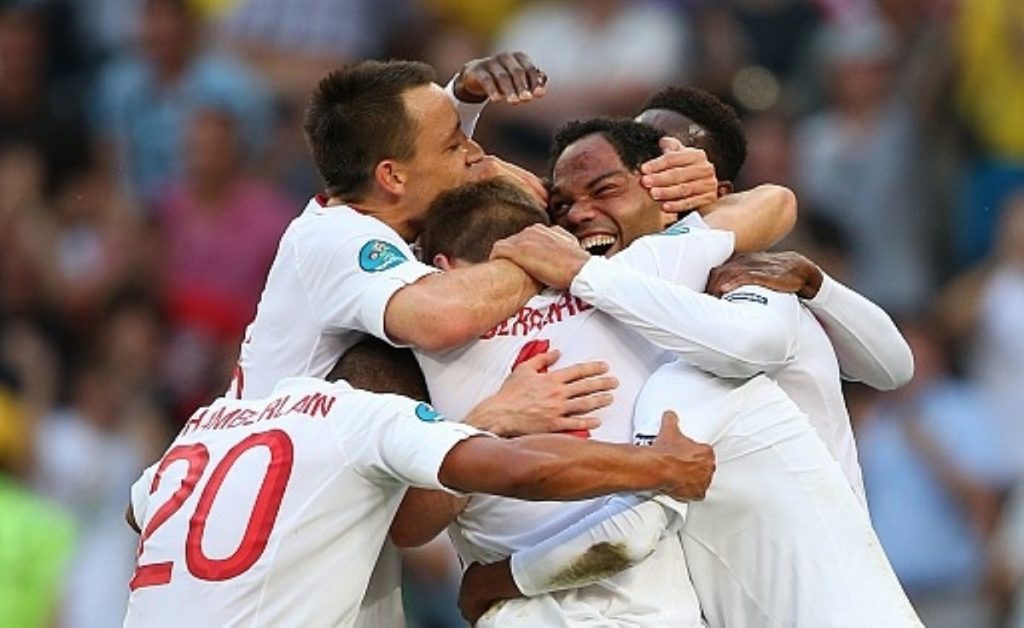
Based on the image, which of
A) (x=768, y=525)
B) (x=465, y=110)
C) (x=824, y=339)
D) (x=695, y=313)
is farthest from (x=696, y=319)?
(x=465, y=110)

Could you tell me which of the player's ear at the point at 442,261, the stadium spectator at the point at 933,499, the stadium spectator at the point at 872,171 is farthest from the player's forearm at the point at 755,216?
the stadium spectator at the point at 872,171

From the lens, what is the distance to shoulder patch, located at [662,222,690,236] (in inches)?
266

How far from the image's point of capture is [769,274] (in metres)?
6.67

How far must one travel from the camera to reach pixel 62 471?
12734mm

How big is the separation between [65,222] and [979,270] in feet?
16.8

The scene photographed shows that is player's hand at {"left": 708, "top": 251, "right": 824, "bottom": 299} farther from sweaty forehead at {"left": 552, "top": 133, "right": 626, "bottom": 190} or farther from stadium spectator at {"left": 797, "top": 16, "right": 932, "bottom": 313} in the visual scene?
stadium spectator at {"left": 797, "top": 16, "right": 932, "bottom": 313}

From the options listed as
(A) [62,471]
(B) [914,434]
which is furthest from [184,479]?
(A) [62,471]

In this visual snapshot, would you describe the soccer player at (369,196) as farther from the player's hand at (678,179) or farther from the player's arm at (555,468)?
the player's arm at (555,468)

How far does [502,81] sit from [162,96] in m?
6.68

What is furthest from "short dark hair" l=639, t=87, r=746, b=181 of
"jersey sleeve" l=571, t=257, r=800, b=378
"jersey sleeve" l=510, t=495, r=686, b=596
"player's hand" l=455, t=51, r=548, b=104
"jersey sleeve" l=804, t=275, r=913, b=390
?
"jersey sleeve" l=510, t=495, r=686, b=596

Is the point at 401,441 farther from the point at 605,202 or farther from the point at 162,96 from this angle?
the point at 162,96

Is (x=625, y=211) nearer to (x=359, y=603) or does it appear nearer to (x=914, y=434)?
(x=359, y=603)

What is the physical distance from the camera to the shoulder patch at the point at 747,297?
652 centimetres

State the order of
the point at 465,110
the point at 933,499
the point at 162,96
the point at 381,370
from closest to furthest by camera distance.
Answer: the point at 381,370, the point at 465,110, the point at 933,499, the point at 162,96
